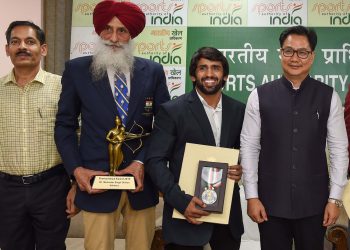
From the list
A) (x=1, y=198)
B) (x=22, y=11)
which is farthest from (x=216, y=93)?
(x=22, y=11)

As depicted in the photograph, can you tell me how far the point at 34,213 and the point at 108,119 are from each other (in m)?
0.72

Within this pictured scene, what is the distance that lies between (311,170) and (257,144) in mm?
284

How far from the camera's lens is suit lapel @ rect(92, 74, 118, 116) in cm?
221

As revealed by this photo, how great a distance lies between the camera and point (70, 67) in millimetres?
2295

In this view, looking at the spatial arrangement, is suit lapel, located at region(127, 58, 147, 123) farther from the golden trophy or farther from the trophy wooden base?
the trophy wooden base

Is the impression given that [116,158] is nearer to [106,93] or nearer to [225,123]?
[106,93]

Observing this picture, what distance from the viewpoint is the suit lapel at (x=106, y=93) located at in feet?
7.26

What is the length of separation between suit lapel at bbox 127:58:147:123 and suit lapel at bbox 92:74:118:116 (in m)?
0.08

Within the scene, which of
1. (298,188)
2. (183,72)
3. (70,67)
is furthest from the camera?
(183,72)

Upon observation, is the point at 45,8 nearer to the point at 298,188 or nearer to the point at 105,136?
the point at 105,136

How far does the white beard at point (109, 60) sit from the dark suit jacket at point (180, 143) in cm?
31

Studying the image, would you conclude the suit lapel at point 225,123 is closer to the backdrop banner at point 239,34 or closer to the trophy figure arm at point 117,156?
the trophy figure arm at point 117,156

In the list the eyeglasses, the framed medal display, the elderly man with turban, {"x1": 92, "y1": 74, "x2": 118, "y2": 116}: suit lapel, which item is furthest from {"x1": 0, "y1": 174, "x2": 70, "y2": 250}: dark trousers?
the eyeglasses

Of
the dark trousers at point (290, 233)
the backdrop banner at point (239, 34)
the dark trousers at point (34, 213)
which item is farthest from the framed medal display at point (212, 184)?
the backdrop banner at point (239, 34)
